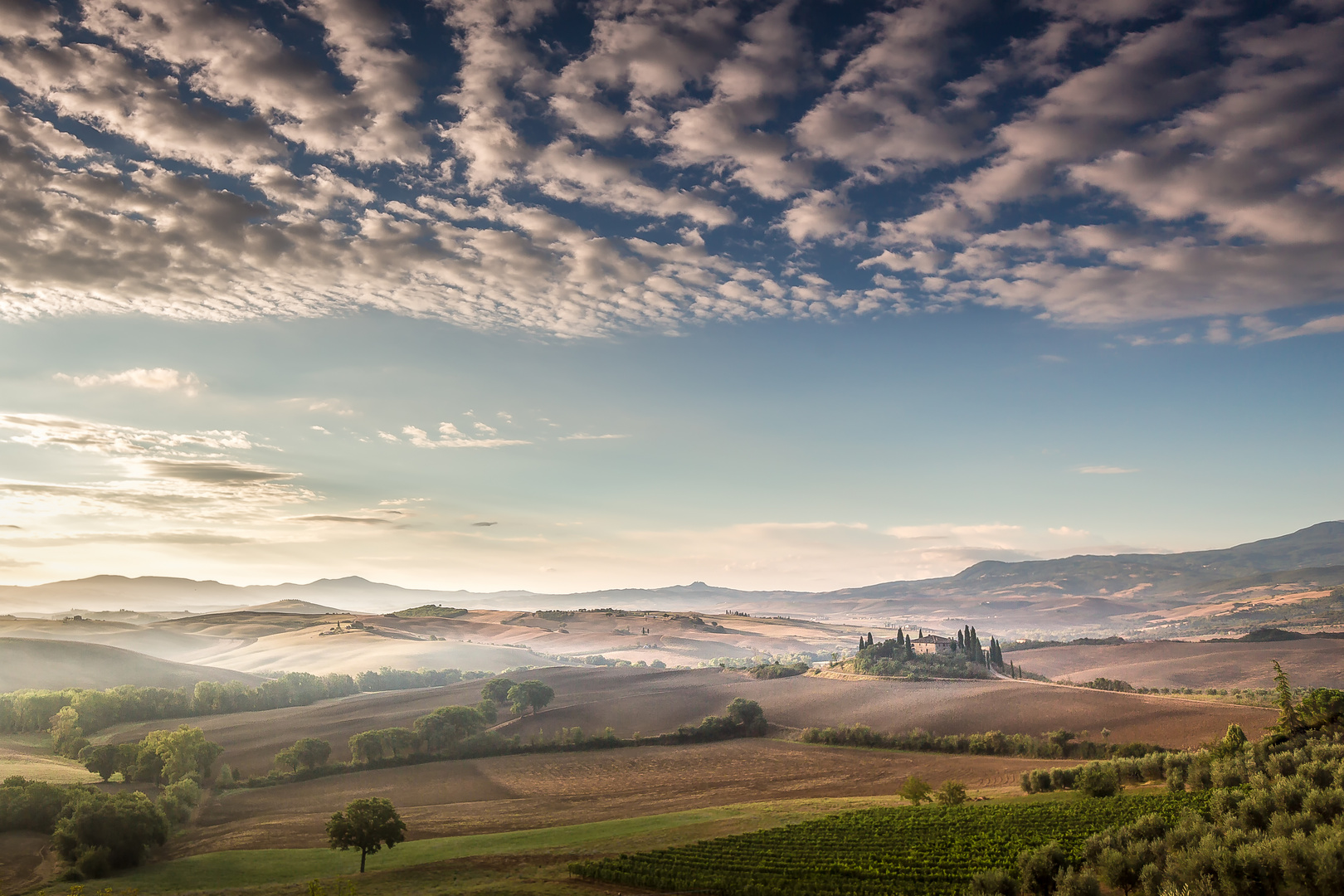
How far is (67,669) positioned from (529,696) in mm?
134934

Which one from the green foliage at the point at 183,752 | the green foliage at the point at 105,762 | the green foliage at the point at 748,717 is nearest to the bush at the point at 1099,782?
the green foliage at the point at 748,717

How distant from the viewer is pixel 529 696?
162 metres

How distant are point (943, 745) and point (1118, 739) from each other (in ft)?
84.3

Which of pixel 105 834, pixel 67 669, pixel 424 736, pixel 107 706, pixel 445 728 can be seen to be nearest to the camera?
pixel 105 834

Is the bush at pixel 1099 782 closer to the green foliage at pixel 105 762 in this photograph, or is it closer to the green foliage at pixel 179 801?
the green foliage at pixel 179 801

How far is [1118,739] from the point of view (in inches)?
4134

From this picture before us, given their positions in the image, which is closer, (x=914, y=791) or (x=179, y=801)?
(x=914, y=791)

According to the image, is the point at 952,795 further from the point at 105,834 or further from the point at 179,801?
the point at 179,801

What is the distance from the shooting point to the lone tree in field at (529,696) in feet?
528

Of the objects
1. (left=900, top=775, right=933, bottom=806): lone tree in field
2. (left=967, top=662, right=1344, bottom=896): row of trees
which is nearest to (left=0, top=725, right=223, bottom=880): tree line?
(left=967, top=662, right=1344, bottom=896): row of trees

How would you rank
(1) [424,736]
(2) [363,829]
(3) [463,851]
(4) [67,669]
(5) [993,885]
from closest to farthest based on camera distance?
(5) [993,885], (2) [363,829], (3) [463,851], (1) [424,736], (4) [67,669]

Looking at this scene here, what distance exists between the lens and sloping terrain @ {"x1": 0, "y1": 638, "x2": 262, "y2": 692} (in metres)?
176

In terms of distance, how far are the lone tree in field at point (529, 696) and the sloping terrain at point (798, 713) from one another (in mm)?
4126

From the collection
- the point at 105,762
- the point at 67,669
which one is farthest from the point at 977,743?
the point at 67,669
